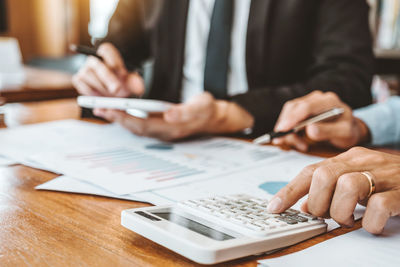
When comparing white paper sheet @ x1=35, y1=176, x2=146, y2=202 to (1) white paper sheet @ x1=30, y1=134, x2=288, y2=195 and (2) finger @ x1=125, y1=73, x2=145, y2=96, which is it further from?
(2) finger @ x1=125, y1=73, x2=145, y2=96

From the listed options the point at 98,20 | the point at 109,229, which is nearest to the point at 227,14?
the point at 109,229

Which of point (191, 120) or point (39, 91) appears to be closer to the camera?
point (191, 120)

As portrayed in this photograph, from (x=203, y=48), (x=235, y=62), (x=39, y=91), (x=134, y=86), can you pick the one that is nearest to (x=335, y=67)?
(x=235, y=62)

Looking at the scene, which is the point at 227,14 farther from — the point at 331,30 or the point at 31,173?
the point at 31,173

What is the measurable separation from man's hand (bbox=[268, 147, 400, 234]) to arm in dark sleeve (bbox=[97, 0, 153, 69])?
95cm

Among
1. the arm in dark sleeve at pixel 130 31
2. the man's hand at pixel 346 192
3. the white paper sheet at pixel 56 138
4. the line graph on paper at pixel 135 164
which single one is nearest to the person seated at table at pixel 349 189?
the man's hand at pixel 346 192

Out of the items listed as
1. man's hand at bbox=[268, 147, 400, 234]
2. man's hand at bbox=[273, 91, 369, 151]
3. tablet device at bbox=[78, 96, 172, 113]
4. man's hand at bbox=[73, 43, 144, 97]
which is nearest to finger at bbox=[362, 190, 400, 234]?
man's hand at bbox=[268, 147, 400, 234]

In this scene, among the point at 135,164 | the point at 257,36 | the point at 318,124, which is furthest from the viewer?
the point at 257,36

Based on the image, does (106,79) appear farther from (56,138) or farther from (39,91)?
(39,91)

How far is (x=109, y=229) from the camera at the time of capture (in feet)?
1.38

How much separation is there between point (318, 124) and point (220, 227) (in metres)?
0.44

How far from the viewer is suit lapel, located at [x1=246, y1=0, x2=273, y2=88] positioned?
3.52 feet

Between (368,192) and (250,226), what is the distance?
130mm

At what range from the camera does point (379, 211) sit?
1.30 feet
